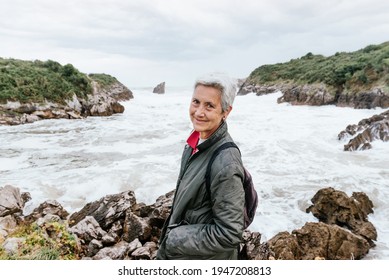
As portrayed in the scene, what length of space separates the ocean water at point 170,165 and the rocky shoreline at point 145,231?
0.45 metres

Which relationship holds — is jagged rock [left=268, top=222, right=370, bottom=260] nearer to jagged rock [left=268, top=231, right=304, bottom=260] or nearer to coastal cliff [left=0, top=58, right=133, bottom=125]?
jagged rock [left=268, top=231, right=304, bottom=260]

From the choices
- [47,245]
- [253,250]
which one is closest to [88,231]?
[47,245]

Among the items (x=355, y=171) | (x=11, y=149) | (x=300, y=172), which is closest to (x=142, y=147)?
(x=11, y=149)

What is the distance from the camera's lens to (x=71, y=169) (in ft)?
36.9

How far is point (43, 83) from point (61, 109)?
3299mm

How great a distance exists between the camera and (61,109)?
25.6 m

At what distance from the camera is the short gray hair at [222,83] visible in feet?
6.42

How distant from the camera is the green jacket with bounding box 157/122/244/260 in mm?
1833

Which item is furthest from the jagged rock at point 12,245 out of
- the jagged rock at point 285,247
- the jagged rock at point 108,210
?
the jagged rock at point 285,247

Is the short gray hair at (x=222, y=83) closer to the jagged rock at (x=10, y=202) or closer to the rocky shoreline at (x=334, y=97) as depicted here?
the jagged rock at (x=10, y=202)

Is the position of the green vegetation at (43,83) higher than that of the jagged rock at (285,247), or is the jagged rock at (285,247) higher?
the green vegetation at (43,83)

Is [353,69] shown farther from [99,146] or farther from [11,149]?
[11,149]

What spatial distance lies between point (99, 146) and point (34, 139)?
156 inches

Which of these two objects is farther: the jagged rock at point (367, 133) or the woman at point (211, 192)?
the jagged rock at point (367, 133)
